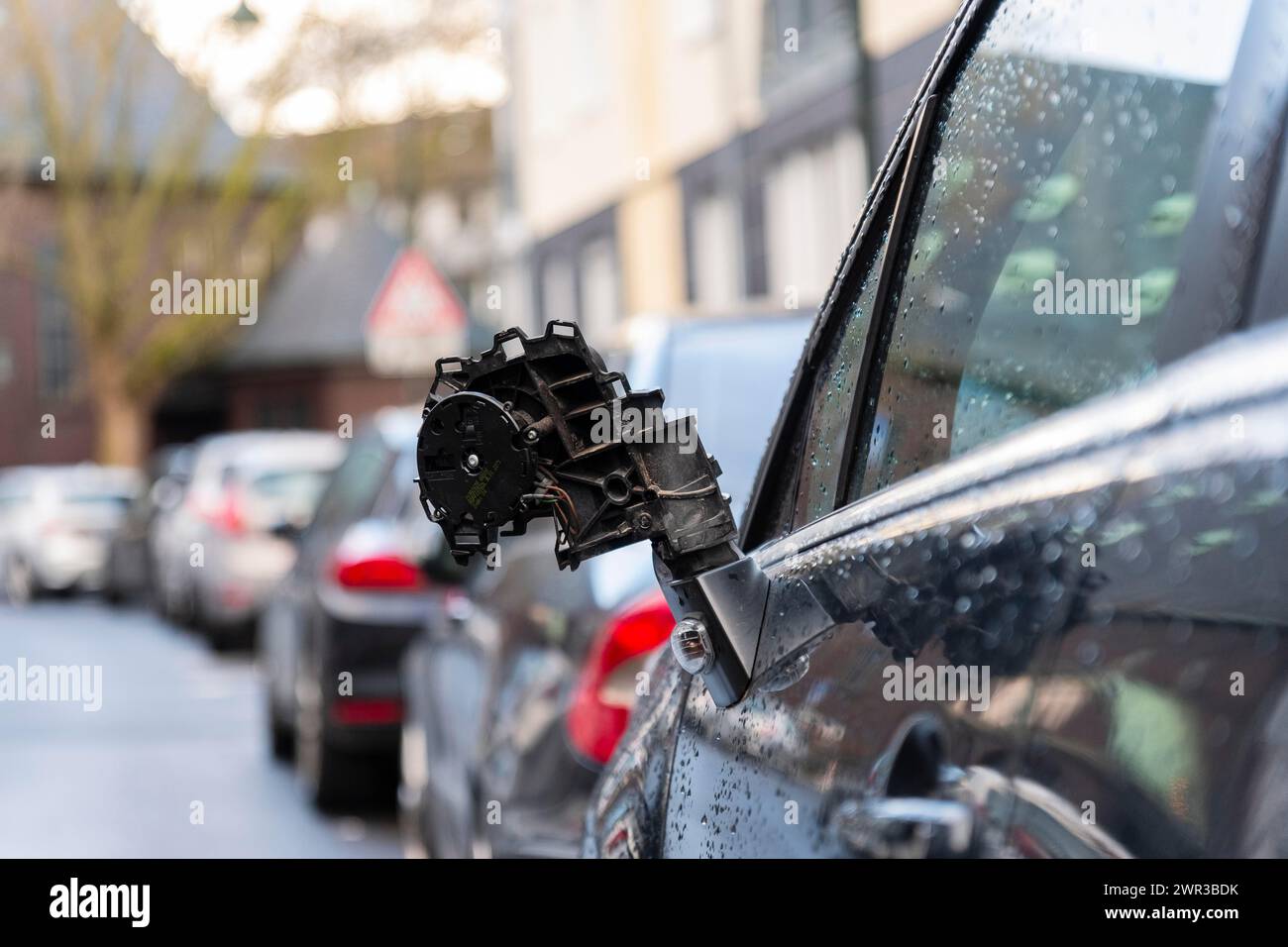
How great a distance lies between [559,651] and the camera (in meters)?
4.63

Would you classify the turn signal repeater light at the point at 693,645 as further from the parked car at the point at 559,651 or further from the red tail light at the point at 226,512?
the red tail light at the point at 226,512

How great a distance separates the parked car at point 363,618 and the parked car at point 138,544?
43.4 feet

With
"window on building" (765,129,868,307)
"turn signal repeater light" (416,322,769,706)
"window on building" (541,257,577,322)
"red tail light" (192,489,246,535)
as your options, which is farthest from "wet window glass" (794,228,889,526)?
"window on building" (541,257,577,322)

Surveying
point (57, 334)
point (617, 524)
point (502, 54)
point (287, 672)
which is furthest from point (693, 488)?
point (57, 334)

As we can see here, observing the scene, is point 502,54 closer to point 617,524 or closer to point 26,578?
point 26,578

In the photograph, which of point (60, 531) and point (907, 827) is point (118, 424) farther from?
point (907, 827)

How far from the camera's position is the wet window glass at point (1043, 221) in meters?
1.57

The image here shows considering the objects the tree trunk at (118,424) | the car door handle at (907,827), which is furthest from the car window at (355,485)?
the tree trunk at (118,424)

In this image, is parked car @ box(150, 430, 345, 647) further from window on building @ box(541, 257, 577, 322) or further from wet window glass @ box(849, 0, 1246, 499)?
wet window glass @ box(849, 0, 1246, 499)

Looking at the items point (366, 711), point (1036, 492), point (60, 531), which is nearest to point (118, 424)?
point (60, 531)

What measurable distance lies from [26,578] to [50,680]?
961 cm

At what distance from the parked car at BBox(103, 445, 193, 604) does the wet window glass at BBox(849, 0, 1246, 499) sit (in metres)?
20.4

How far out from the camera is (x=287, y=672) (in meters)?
9.68

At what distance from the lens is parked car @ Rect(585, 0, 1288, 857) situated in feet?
3.60
